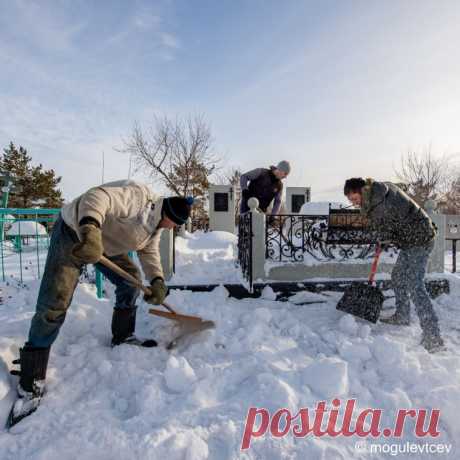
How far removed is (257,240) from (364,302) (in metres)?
1.82

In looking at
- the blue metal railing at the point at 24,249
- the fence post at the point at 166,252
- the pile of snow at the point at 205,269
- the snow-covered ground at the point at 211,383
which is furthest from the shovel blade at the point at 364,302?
the blue metal railing at the point at 24,249

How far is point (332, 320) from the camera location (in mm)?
3496

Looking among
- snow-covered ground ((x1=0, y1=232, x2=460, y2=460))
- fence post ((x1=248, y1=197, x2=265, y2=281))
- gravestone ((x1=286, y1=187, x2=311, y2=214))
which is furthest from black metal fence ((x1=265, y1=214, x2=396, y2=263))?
gravestone ((x1=286, y1=187, x2=311, y2=214))

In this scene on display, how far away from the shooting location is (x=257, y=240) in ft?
15.0

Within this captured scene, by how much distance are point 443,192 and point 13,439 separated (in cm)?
2885

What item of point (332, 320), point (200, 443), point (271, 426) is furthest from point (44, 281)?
point (332, 320)

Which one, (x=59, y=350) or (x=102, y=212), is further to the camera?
(x=59, y=350)

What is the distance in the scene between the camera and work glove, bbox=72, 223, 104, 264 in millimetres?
1809

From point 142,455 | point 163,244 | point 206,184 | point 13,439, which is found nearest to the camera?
point 142,455

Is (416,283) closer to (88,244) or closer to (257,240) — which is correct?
(257,240)

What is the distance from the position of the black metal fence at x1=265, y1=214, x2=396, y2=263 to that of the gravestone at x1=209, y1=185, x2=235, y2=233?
9.60 metres

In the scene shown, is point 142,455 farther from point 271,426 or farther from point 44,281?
point 44,281

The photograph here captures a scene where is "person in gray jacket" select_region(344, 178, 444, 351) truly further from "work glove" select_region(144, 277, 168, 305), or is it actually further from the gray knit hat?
"work glove" select_region(144, 277, 168, 305)

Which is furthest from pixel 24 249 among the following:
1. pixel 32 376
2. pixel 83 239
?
pixel 83 239
